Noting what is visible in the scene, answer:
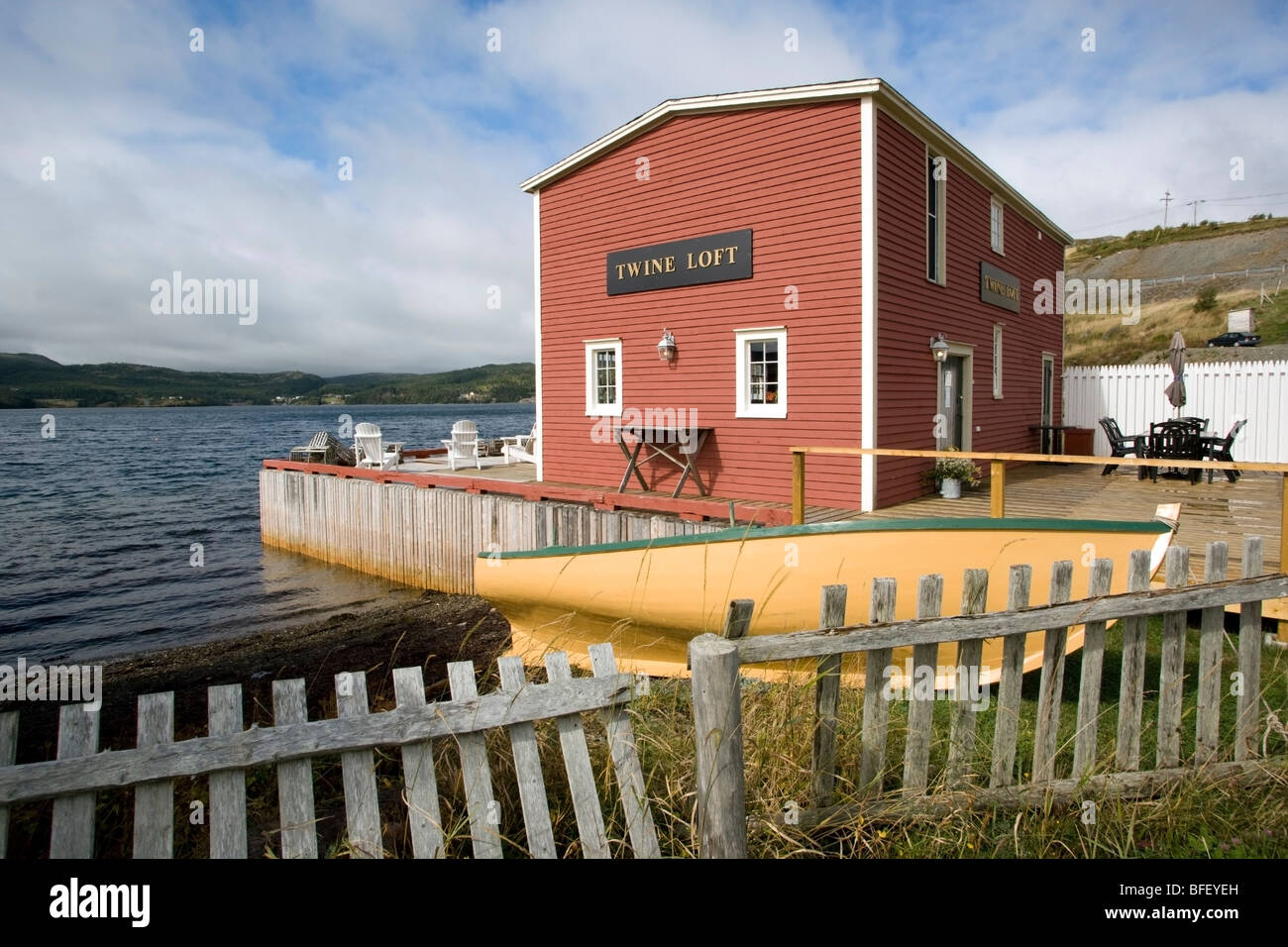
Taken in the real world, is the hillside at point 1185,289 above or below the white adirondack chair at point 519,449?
above

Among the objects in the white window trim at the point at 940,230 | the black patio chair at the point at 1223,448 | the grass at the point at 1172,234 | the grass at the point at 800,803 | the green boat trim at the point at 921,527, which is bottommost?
the grass at the point at 800,803

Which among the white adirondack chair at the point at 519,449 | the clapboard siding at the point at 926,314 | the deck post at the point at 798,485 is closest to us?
the deck post at the point at 798,485

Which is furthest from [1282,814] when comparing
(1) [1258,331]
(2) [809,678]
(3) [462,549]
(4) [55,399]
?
(4) [55,399]

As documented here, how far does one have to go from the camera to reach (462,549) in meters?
13.7

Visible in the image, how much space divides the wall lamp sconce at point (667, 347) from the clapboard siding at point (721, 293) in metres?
0.12

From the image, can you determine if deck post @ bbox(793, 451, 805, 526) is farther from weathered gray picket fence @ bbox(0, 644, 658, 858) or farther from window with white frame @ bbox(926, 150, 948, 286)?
window with white frame @ bbox(926, 150, 948, 286)

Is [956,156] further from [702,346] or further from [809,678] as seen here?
[809,678]

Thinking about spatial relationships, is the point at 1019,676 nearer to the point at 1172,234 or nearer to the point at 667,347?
the point at 667,347

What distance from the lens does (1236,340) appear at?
36.2 m

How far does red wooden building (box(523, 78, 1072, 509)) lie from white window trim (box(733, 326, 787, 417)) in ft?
0.08

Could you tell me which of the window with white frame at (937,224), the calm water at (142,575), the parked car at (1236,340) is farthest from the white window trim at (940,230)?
the parked car at (1236,340)

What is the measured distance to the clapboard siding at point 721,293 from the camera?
1092 centimetres

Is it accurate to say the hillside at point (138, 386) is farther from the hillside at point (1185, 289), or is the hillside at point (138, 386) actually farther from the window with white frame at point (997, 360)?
the window with white frame at point (997, 360)

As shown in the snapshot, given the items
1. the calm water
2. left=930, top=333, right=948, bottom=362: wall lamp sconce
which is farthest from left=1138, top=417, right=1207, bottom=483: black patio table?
the calm water
